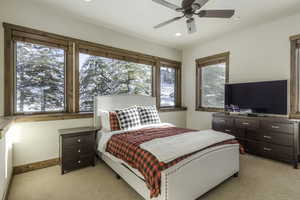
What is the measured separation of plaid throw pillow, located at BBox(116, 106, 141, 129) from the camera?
2.88m

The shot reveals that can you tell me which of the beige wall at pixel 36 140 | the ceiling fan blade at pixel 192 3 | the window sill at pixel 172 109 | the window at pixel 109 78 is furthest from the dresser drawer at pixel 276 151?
the beige wall at pixel 36 140

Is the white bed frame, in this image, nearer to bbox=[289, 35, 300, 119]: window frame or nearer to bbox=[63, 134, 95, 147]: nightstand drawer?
bbox=[63, 134, 95, 147]: nightstand drawer

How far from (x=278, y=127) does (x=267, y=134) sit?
0.23 m

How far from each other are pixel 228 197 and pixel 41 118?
3.05 m

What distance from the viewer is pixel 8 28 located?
2.51 metres

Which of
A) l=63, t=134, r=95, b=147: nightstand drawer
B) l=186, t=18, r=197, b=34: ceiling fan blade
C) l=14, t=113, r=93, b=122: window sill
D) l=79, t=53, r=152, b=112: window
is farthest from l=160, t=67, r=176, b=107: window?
l=63, t=134, r=95, b=147: nightstand drawer

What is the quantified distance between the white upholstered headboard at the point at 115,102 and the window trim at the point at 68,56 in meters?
0.37

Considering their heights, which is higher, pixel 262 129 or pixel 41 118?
pixel 41 118

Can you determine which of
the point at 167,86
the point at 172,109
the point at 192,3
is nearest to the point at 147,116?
the point at 172,109

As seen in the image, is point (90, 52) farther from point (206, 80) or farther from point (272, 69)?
point (272, 69)

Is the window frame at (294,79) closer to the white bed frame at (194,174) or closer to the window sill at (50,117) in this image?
the white bed frame at (194,174)

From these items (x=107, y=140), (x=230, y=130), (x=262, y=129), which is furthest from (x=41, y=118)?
(x=262, y=129)

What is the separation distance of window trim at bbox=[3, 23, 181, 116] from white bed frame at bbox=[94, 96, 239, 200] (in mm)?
1608

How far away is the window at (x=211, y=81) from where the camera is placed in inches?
162
